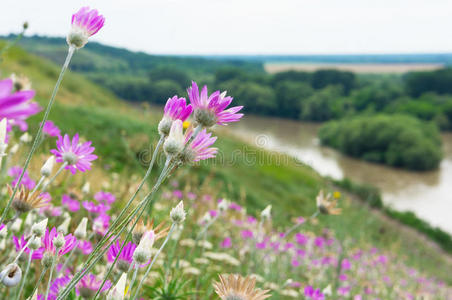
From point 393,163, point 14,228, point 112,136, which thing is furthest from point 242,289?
point 393,163

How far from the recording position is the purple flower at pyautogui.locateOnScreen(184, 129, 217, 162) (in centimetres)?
91

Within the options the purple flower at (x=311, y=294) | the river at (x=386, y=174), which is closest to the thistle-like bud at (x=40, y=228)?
the purple flower at (x=311, y=294)

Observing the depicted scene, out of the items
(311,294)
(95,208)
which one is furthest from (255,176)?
(311,294)

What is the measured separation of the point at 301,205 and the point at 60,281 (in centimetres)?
1768

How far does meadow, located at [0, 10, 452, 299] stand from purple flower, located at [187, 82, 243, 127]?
3cm

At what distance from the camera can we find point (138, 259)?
87 cm

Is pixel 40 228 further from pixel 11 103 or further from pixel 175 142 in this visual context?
pixel 11 103

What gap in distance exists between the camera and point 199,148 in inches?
37.0

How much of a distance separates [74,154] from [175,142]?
0.67 metres

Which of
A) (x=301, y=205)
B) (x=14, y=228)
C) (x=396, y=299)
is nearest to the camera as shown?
(x=14, y=228)

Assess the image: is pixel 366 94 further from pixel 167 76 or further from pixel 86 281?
pixel 86 281

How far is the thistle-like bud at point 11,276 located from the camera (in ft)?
2.52

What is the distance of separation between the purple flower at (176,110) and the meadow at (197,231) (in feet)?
0.11

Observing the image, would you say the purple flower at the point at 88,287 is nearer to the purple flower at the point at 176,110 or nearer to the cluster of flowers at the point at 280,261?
the purple flower at the point at 176,110
